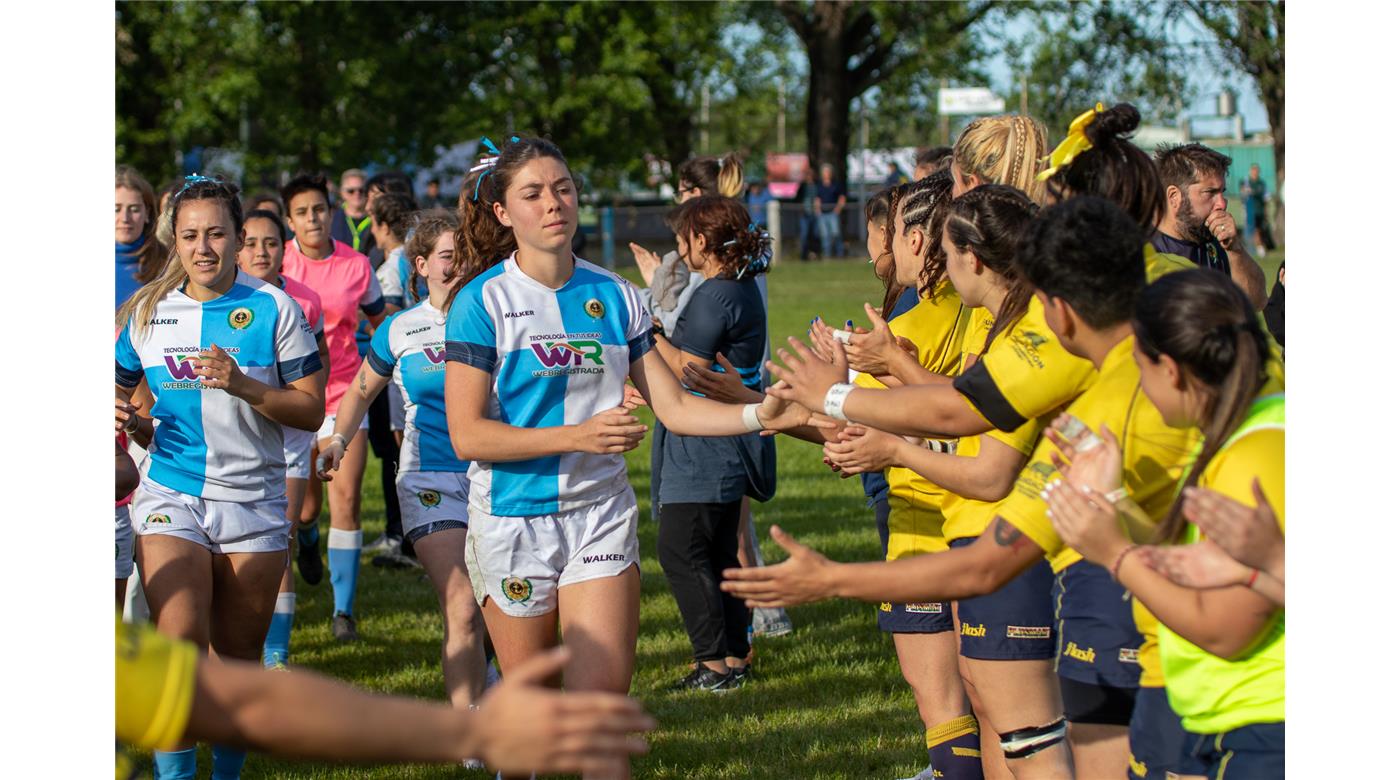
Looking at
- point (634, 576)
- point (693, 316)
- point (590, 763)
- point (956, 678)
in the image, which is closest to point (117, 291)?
point (693, 316)

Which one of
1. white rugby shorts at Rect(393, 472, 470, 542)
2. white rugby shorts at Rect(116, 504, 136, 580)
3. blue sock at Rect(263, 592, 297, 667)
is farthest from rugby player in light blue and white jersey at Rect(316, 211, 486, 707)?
blue sock at Rect(263, 592, 297, 667)

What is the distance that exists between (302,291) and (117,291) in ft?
2.74

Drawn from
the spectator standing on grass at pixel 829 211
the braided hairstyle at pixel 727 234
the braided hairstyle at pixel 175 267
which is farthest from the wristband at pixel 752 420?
the spectator standing on grass at pixel 829 211

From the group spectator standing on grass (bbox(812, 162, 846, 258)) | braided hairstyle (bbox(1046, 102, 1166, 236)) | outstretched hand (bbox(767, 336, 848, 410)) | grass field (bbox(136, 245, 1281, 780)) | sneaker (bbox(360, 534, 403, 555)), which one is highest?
spectator standing on grass (bbox(812, 162, 846, 258))

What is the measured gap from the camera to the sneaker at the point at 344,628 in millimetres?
7664

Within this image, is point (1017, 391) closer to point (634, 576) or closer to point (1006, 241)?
point (1006, 241)

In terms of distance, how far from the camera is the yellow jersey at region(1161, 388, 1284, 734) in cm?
275

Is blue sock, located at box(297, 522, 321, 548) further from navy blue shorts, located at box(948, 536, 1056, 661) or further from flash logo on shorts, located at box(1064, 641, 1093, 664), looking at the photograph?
flash logo on shorts, located at box(1064, 641, 1093, 664)

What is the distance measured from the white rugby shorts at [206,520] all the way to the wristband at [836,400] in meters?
2.18

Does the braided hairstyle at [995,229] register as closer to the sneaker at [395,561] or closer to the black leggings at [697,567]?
the black leggings at [697,567]

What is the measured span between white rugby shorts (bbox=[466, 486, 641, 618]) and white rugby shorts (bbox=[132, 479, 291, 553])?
1.01 metres

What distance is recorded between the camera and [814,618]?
26.5 ft

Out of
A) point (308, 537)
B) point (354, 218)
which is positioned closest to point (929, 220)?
point (308, 537)

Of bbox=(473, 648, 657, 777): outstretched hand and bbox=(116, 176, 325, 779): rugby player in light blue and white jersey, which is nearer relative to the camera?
bbox=(473, 648, 657, 777): outstretched hand
